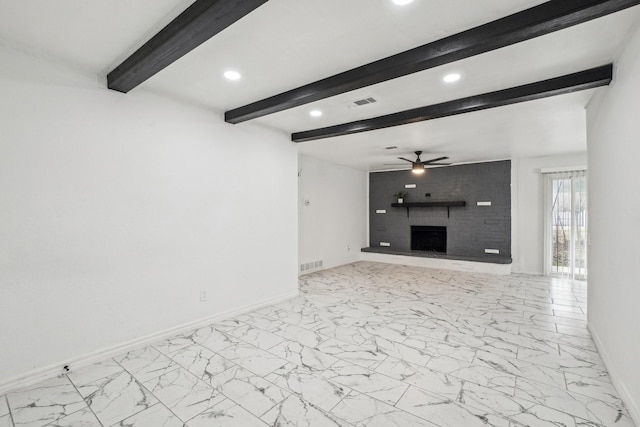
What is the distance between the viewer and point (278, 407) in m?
2.12

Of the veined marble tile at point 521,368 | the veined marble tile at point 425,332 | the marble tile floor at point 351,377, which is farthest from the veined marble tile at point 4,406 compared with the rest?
the veined marble tile at point 521,368

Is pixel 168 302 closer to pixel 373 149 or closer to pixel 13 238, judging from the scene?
pixel 13 238

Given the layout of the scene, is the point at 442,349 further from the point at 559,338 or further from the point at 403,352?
the point at 559,338

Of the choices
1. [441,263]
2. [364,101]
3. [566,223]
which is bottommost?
[441,263]

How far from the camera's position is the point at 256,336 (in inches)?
130

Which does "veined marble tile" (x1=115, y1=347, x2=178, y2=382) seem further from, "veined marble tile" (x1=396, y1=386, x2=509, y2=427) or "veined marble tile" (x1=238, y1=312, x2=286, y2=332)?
"veined marble tile" (x1=396, y1=386, x2=509, y2=427)

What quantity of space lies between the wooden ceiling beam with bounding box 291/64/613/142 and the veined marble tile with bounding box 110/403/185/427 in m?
3.52

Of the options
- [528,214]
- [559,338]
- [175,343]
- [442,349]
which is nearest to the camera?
[442,349]

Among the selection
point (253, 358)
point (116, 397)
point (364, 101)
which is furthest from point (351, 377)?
point (364, 101)

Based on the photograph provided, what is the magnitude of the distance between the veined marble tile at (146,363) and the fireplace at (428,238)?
6.55 meters

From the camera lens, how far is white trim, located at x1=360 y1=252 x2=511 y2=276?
6.46 m

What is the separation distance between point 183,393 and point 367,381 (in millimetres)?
1398

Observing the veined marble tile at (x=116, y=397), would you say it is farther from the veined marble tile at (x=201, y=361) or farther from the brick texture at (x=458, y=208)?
the brick texture at (x=458, y=208)

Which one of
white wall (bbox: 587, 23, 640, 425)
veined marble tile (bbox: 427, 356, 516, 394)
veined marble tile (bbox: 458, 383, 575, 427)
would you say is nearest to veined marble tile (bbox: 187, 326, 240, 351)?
veined marble tile (bbox: 427, 356, 516, 394)
